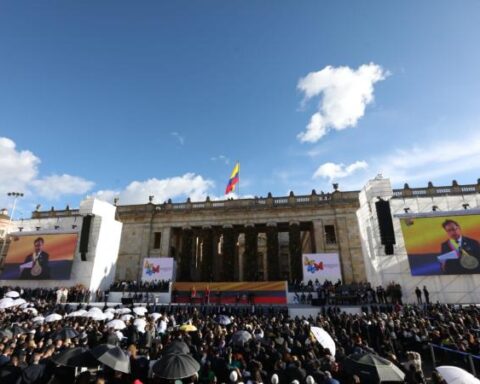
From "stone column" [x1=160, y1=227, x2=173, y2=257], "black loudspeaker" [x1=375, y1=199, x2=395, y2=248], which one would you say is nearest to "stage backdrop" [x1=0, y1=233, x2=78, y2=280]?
"stone column" [x1=160, y1=227, x2=173, y2=257]

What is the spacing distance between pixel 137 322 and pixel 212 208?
2278 cm

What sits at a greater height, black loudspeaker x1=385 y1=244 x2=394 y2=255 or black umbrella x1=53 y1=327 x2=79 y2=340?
black loudspeaker x1=385 y1=244 x2=394 y2=255

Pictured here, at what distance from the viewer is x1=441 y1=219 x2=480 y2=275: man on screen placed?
21.1 metres

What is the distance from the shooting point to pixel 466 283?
Answer: 831 inches

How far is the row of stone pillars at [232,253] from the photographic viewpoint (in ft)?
102

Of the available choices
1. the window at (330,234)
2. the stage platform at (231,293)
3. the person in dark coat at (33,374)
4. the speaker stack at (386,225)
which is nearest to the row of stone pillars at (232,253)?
the stage platform at (231,293)

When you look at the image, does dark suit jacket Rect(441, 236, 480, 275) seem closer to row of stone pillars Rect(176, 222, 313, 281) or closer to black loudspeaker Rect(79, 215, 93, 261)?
row of stone pillars Rect(176, 222, 313, 281)

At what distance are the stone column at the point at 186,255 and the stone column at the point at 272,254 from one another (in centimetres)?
1011

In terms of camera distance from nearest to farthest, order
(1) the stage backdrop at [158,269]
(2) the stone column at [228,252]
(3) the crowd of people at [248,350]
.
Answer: (3) the crowd of people at [248,350] < (1) the stage backdrop at [158,269] < (2) the stone column at [228,252]

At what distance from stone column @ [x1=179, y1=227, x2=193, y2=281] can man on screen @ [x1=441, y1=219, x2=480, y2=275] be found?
26112mm

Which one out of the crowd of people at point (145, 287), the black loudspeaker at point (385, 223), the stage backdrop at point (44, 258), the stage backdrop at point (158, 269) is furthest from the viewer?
the stage backdrop at point (44, 258)

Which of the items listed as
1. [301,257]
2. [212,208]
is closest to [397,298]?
[301,257]

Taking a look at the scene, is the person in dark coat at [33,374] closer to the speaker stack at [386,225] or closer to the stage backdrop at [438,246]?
the speaker stack at [386,225]

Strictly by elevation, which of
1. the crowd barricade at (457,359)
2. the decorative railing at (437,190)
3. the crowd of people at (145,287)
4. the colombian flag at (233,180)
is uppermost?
the colombian flag at (233,180)
